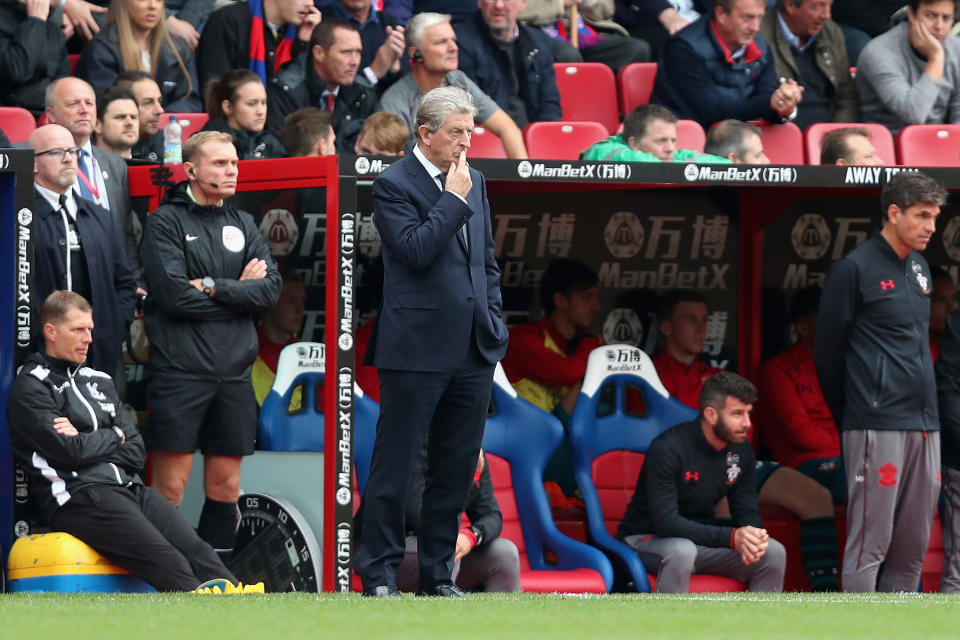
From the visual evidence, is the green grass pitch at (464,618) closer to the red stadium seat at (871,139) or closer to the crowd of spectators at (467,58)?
the crowd of spectators at (467,58)

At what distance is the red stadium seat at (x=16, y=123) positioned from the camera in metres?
8.85

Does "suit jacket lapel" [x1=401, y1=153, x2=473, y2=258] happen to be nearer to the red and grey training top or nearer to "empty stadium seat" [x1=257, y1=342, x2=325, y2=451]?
"empty stadium seat" [x1=257, y1=342, x2=325, y2=451]

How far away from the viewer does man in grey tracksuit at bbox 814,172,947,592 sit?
315 inches

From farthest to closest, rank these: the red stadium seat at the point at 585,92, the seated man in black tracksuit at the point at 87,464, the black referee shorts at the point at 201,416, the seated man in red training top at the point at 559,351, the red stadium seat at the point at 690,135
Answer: the red stadium seat at the point at 585,92 < the red stadium seat at the point at 690,135 < the seated man in red training top at the point at 559,351 < the black referee shorts at the point at 201,416 < the seated man in black tracksuit at the point at 87,464

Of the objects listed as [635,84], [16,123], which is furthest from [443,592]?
[635,84]

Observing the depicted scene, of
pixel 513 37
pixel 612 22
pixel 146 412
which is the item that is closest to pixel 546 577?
pixel 146 412

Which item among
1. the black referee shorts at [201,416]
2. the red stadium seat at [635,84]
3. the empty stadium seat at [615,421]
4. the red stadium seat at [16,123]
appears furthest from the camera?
the red stadium seat at [635,84]

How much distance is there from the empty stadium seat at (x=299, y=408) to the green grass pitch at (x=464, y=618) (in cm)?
148

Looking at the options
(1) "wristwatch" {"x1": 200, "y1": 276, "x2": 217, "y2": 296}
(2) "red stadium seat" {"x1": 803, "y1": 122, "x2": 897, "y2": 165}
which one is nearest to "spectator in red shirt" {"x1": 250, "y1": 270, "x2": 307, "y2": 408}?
(1) "wristwatch" {"x1": 200, "y1": 276, "x2": 217, "y2": 296}

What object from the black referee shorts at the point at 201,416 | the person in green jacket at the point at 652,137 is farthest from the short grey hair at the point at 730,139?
the black referee shorts at the point at 201,416

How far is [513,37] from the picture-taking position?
→ 1049 cm

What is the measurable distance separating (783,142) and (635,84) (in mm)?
1095

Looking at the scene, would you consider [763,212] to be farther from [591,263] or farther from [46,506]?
[46,506]

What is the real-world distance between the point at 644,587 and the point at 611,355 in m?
1.28
